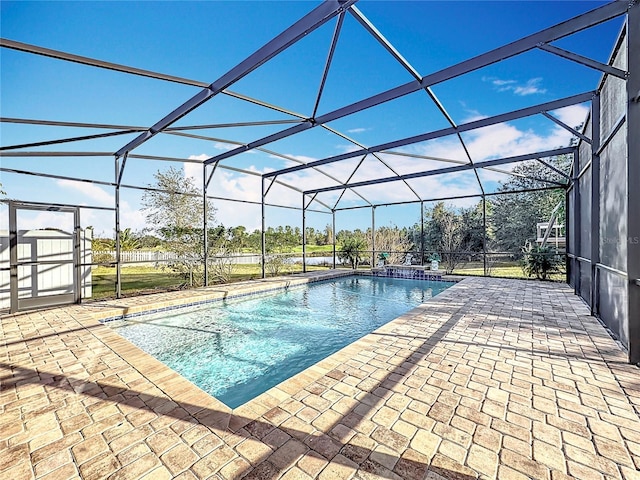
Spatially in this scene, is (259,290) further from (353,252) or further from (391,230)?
(391,230)

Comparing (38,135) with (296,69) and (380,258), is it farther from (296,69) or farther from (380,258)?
(380,258)

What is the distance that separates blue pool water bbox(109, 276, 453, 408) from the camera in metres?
3.46

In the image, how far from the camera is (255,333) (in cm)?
489

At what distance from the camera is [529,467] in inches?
60.1

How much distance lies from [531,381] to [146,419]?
10.4 feet

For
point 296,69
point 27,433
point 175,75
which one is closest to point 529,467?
point 27,433

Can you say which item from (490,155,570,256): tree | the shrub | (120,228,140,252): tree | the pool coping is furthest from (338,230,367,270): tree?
(120,228,140,252): tree

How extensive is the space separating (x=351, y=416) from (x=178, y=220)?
8476mm

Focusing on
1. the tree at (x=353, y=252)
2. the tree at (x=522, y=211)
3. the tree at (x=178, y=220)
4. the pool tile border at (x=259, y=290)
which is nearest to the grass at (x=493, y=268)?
the tree at (x=522, y=211)

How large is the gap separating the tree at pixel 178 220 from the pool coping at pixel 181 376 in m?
1.64

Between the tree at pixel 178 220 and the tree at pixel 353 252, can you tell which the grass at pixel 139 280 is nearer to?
the tree at pixel 178 220

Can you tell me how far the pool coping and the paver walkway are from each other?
2 cm

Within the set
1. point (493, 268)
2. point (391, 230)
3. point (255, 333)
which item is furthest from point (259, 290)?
point (493, 268)

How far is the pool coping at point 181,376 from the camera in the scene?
2148 mm
